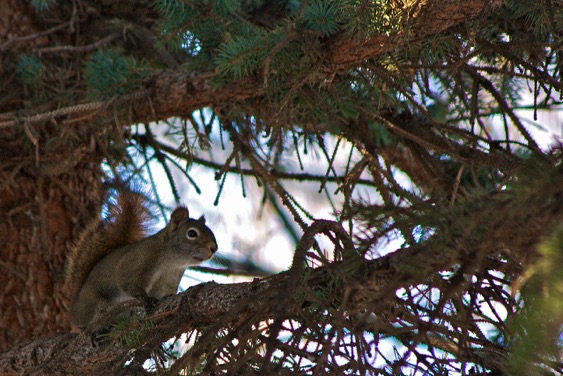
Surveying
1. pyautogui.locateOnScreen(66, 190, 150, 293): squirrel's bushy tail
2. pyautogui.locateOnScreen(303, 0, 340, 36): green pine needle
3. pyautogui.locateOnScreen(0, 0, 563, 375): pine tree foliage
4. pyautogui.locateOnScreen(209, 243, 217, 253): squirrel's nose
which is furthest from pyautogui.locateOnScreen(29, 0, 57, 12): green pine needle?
pyautogui.locateOnScreen(303, 0, 340, 36): green pine needle

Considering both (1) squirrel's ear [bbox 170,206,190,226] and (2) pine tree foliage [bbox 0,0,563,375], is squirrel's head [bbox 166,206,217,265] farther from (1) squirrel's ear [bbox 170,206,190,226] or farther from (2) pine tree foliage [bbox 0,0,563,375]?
(2) pine tree foliage [bbox 0,0,563,375]

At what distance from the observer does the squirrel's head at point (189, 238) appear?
234cm

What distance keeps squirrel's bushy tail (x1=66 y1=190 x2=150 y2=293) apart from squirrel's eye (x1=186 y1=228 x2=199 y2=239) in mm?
249

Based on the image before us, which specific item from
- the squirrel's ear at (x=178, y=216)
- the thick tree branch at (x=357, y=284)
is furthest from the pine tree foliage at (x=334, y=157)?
the squirrel's ear at (x=178, y=216)

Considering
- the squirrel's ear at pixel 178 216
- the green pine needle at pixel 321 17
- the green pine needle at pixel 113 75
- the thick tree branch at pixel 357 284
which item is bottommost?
the thick tree branch at pixel 357 284

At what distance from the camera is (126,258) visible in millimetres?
2332

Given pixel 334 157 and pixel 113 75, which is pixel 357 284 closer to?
pixel 334 157

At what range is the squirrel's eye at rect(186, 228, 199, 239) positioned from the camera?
2377 mm

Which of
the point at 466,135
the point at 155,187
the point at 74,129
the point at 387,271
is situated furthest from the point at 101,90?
the point at 387,271

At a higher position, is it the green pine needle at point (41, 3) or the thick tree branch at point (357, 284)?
the green pine needle at point (41, 3)

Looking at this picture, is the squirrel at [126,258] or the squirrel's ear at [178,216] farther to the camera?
the squirrel's ear at [178,216]

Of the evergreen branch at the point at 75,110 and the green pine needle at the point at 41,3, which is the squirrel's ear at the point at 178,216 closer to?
the evergreen branch at the point at 75,110

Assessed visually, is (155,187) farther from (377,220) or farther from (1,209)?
(377,220)

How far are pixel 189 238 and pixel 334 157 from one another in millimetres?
625
